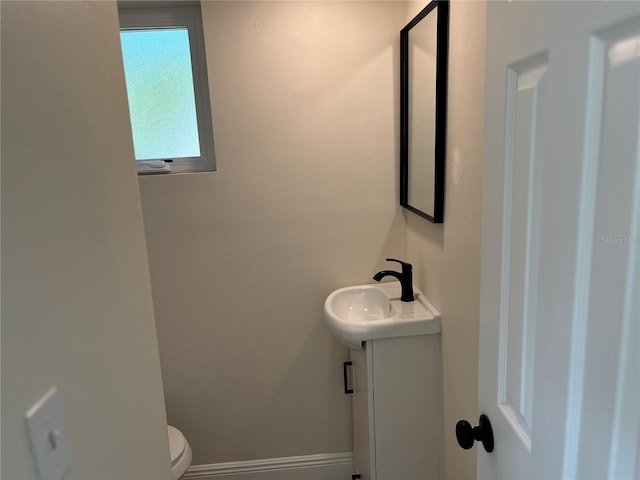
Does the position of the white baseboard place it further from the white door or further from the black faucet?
the white door

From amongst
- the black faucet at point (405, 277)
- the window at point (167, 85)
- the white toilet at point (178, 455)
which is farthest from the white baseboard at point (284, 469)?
the window at point (167, 85)

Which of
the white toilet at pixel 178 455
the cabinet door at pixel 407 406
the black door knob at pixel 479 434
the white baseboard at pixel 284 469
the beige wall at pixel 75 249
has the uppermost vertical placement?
the beige wall at pixel 75 249

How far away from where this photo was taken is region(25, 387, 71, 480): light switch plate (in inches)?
22.0

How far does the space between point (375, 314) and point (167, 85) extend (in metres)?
1.38

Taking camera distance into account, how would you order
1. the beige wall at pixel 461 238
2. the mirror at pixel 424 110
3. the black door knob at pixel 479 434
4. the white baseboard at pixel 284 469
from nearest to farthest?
the black door knob at pixel 479 434 → the beige wall at pixel 461 238 → the mirror at pixel 424 110 → the white baseboard at pixel 284 469

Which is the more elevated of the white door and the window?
the window

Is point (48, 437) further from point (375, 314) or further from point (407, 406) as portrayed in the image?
point (375, 314)

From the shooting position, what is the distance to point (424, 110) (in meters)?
1.71

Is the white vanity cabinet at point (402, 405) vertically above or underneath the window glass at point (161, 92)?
underneath

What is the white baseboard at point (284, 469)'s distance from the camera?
7.57 feet

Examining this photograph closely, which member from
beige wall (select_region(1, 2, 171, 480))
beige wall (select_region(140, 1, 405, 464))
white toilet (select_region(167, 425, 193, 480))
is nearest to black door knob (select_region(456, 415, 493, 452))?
beige wall (select_region(1, 2, 171, 480))

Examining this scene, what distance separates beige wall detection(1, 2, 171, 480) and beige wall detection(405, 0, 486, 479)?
91 cm

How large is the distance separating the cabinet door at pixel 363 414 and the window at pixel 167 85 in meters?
1.09

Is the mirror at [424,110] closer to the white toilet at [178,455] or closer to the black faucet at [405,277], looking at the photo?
the black faucet at [405,277]
